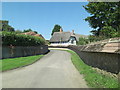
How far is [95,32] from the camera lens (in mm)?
28031

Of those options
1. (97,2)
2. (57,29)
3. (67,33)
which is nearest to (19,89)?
(97,2)

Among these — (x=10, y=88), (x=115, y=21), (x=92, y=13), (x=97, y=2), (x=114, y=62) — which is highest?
(x=97, y=2)

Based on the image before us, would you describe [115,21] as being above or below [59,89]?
above

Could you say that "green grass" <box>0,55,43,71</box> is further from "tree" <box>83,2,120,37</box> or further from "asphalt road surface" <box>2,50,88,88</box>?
"tree" <box>83,2,120,37</box>

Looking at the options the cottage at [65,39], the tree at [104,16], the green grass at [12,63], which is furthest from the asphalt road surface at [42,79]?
the cottage at [65,39]

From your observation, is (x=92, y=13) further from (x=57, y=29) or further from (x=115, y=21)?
(x=57, y=29)

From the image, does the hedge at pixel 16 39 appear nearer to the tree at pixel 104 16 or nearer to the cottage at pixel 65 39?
the tree at pixel 104 16

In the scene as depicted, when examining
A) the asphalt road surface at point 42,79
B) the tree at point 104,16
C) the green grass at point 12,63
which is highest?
the tree at point 104,16

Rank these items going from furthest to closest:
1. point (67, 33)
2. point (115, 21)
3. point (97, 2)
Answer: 1. point (67, 33)
2. point (97, 2)
3. point (115, 21)

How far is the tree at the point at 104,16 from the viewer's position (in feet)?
75.1

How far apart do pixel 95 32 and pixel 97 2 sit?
20.6ft

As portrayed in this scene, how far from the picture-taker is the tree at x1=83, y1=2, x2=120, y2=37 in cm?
2289

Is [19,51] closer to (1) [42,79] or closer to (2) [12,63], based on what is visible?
(2) [12,63]

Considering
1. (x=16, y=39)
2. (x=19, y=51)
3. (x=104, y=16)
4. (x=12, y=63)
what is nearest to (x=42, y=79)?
(x=12, y=63)
